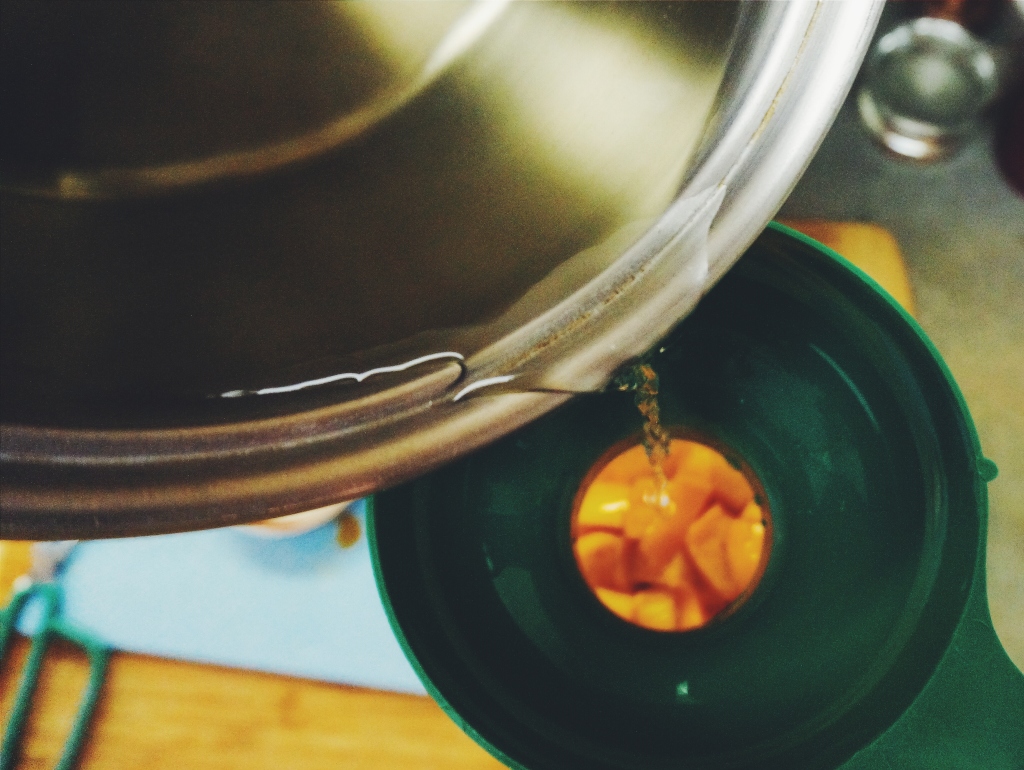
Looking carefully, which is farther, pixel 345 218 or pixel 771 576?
pixel 771 576

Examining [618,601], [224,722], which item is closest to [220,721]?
[224,722]

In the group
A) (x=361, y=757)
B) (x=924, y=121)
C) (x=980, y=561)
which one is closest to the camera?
(x=980, y=561)

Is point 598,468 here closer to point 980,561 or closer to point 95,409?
point 980,561

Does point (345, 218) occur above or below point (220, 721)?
above

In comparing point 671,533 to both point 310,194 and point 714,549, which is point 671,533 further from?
point 310,194

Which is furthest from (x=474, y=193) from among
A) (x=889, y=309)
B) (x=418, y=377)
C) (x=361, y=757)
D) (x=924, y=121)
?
(x=924, y=121)

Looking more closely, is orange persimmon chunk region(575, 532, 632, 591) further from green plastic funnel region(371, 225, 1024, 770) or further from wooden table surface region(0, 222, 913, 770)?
wooden table surface region(0, 222, 913, 770)

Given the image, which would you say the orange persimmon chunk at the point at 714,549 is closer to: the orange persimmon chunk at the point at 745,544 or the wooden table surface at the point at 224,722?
the orange persimmon chunk at the point at 745,544

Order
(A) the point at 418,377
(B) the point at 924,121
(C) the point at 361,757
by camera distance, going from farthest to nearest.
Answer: (B) the point at 924,121
(C) the point at 361,757
(A) the point at 418,377
